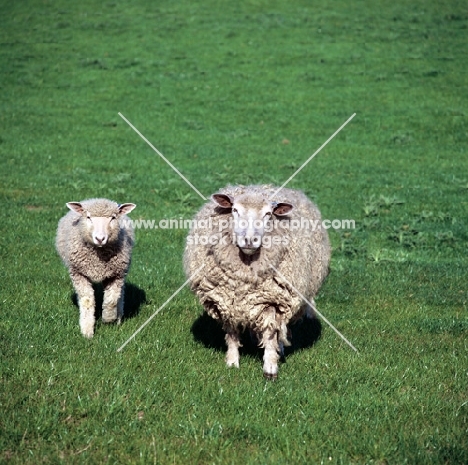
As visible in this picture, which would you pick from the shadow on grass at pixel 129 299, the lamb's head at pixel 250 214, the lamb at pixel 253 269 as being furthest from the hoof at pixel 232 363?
the shadow on grass at pixel 129 299

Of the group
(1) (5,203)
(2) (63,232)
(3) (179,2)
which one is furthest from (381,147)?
(3) (179,2)

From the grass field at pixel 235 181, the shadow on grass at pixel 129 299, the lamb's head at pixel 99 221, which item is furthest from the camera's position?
the shadow on grass at pixel 129 299

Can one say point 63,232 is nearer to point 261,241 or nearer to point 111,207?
point 111,207

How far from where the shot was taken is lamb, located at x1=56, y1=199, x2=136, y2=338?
7.05 metres

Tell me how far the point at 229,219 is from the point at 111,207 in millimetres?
1519

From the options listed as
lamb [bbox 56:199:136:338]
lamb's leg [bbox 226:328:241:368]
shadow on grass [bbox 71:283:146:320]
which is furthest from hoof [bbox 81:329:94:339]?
lamb's leg [bbox 226:328:241:368]

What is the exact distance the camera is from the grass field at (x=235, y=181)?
16.4ft

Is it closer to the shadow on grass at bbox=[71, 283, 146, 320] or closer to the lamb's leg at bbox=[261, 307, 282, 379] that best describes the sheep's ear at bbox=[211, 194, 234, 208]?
the lamb's leg at bbox=[261, 307, 282, 379]

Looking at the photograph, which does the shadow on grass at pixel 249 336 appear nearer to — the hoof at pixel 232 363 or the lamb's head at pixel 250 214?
the hoof at pixel 232 363

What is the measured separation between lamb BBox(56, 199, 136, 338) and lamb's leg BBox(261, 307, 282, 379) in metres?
1.86

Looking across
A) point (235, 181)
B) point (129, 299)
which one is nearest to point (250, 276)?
point (129, 299)

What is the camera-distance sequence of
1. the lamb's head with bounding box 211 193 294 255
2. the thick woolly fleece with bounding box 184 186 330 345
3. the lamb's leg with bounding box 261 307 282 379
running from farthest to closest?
the thick woolly fleece with bounding box 184 186 330 345 → the lamb's leg with bounding box 261 307 282 379 → the lamb's head with bounding box 211 193 294 255

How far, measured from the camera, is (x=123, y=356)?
20.4 ft

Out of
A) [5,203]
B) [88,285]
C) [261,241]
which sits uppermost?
[261,241]
